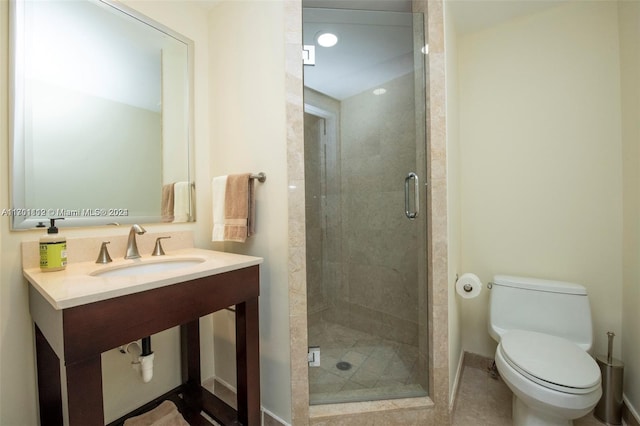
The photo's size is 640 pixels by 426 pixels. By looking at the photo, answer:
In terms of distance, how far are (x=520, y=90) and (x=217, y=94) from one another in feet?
6.24

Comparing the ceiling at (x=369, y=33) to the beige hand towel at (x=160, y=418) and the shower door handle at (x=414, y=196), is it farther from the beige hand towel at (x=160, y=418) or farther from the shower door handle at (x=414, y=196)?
the beige hand towel at (x=160, y=418)

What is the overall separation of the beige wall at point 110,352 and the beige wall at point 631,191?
2269 mm

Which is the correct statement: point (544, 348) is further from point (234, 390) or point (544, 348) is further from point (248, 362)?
point (234, 390)

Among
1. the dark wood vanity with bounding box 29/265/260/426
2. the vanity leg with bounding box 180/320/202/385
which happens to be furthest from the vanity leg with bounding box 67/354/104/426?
the vanity leg with bounding box 180/320/202/385

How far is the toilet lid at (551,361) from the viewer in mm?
999

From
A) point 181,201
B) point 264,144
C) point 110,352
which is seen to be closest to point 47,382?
point 110,352

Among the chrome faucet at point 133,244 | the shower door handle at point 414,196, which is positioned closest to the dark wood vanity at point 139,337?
the chrome faucet at point 133,244

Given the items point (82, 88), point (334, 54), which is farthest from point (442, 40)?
point (82, 88)

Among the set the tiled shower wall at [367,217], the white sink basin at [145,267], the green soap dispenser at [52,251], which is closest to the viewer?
the green soap dispenser at [52,251]

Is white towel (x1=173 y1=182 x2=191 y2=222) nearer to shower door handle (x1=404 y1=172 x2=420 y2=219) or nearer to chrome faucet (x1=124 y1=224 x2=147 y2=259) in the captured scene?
chrome faucet (x1=124 y1=224 x2=147 y2=259)

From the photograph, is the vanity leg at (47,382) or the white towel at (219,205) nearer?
the vanity leg at (47,382)

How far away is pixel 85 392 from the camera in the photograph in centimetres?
67

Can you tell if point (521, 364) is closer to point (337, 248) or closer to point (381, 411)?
point (381, 411)

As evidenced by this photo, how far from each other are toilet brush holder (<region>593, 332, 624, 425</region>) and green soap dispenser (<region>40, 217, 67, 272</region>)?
2524 mm
